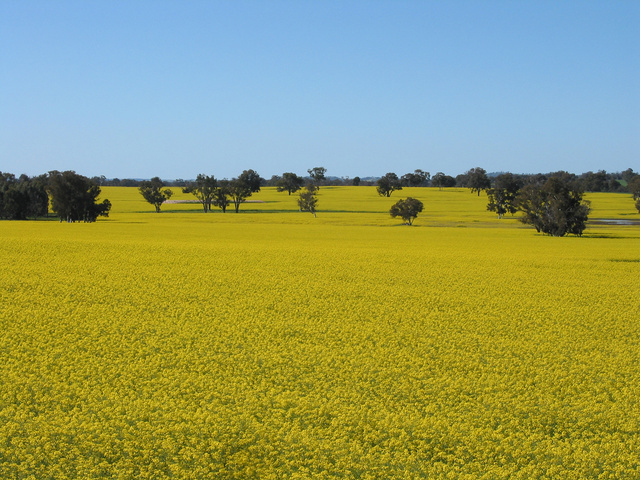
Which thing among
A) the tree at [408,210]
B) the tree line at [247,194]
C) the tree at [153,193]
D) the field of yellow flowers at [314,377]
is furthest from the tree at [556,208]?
the tree at [153,193]

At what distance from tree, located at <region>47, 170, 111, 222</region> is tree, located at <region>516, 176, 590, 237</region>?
44.1 meters

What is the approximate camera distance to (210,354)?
11844mm

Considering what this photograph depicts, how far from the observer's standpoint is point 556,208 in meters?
47.8

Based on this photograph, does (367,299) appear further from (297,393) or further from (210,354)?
(297,393)

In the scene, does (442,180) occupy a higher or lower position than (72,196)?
higher

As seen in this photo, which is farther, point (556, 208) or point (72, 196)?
point (72, 196)

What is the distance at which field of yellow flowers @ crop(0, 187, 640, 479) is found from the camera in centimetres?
790

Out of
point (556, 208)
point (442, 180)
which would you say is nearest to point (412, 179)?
point (442, 180)

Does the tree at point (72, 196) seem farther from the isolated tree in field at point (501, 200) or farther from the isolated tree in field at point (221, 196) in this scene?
the isolated tree in field at point (501, 200)

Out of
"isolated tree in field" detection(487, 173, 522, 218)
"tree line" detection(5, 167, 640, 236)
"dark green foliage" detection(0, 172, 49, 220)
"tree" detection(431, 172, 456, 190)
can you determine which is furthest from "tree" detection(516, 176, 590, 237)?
"tree" detection(431, 172, 456, 190)

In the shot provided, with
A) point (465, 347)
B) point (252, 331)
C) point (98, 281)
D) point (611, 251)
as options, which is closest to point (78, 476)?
point (252, 331)

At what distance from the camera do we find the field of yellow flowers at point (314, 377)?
790 cm

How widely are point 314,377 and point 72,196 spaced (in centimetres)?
5964

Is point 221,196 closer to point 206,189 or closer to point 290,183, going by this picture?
point 206,189
